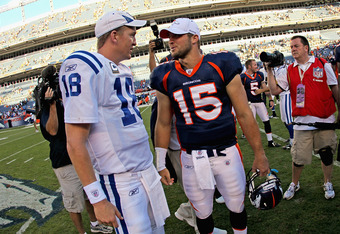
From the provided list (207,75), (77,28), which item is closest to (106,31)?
(207,75)

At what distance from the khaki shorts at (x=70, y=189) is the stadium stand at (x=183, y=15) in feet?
113

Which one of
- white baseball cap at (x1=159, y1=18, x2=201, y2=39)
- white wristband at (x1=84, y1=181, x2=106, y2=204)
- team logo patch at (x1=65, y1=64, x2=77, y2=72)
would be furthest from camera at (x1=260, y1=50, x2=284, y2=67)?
white wristband at (x1=84, y1=181, x2=106, y2=204)

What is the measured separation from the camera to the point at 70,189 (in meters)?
2.90

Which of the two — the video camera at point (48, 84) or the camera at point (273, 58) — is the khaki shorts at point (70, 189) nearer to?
the video camera at point (48, 84)

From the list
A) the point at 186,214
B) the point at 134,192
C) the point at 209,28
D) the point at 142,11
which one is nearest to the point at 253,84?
the point at 186,214

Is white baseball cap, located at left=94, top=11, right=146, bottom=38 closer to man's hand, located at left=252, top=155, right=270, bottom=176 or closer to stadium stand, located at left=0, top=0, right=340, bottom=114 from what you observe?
man's hand, located at left=252, top=155, right=270, bottom=176

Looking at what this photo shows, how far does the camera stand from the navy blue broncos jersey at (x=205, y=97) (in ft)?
6.88

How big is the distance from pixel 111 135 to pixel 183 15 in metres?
43.0

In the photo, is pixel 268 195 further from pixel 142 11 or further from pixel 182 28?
pixel 142 11

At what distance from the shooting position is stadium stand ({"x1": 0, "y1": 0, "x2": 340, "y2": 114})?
127ft

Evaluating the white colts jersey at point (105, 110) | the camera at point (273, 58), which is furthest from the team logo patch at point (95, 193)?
the camera at point (273, 58)

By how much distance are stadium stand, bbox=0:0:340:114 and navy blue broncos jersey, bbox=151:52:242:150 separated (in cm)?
3513

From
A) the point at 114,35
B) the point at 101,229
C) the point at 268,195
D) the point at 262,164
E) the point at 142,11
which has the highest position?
the point at 142,11

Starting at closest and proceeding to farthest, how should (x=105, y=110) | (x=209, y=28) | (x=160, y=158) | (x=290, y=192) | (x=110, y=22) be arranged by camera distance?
1. (x=105, y=110)
2. (x=110, y=22)
3. (x=160, y=158)
4. (x=290, y=192)
5. (x=209, y=28)
